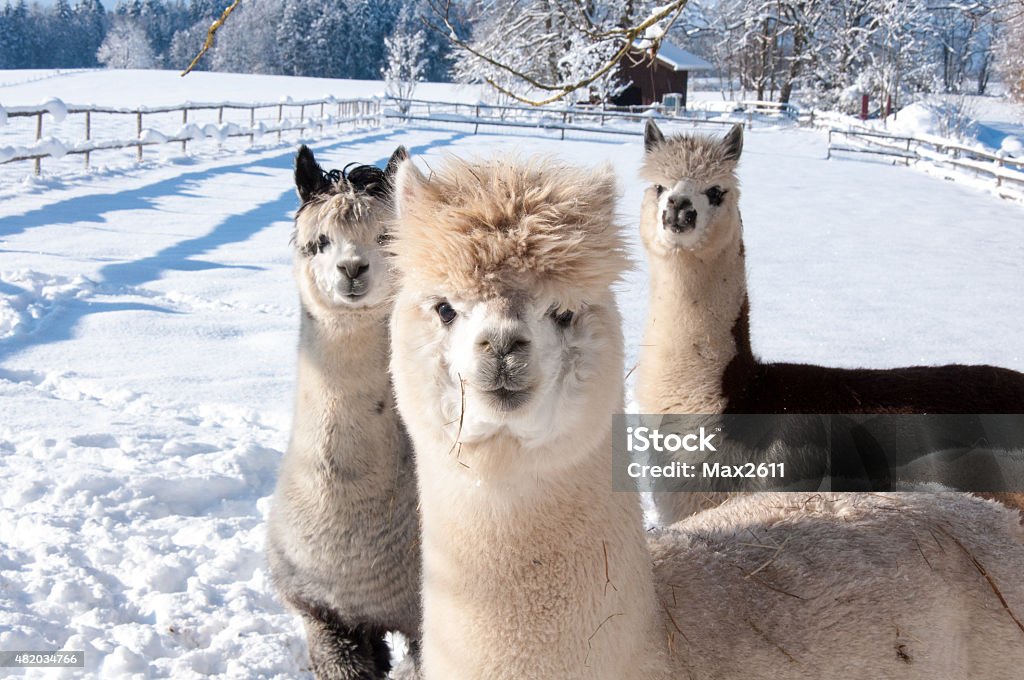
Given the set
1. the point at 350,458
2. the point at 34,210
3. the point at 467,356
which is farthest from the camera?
the point at 34,210

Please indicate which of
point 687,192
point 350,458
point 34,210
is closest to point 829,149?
point 34,210

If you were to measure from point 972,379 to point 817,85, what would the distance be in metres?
46.3

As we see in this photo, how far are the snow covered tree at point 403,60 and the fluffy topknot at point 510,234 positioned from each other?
37141mm

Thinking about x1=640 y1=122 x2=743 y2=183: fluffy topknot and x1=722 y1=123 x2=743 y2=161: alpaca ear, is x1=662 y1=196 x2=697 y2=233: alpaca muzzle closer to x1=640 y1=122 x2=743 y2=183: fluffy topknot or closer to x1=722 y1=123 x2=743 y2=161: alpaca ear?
x1=640 y1=122 x2=743 y2=183: fluffy topknot

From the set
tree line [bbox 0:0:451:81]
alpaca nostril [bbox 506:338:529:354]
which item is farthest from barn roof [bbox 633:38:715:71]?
alpaca nostril [bbox 506:338:529:354]

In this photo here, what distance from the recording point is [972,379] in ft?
12.6

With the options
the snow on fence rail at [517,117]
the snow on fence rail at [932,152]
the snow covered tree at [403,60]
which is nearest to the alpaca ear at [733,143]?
the snow on fence rail at [932,152]

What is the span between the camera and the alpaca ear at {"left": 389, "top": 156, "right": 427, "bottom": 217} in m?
2.12

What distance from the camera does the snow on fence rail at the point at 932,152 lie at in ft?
68.0

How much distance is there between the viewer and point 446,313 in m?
1.95

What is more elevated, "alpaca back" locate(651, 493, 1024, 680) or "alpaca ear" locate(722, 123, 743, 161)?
"alpaca ear" locate(722, 123, 743, 161)

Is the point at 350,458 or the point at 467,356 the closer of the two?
the point at 467,356

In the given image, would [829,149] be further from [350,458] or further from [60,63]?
[60,63]

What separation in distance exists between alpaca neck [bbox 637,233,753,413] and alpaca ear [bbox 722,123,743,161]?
0.56 m
